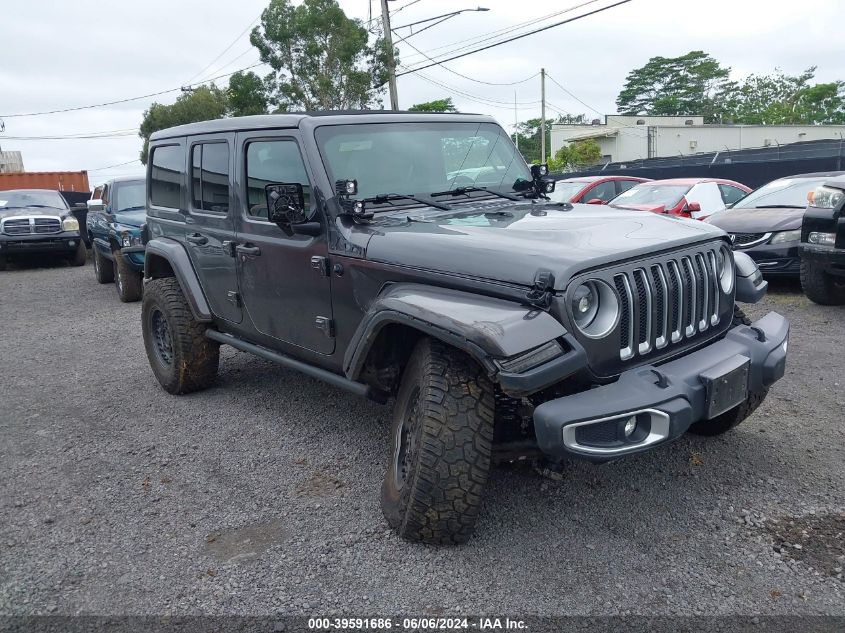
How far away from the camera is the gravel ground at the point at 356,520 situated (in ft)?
9.38

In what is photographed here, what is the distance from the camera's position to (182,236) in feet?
17.1

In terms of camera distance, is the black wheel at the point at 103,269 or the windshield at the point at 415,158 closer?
the windshield at the point at 415,158

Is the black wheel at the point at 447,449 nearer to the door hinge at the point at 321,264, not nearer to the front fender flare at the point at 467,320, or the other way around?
the front fender flare at the point at 467,320

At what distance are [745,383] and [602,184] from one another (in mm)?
10018

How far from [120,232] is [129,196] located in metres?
1.27

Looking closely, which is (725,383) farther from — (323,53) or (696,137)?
(696,137)

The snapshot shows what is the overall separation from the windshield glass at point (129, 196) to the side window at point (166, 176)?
20.0 ft

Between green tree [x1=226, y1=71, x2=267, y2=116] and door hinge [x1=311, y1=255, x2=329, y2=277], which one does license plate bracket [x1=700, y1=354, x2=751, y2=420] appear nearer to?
door hinge [x1=311, y1=255, x2=329, y2=277]

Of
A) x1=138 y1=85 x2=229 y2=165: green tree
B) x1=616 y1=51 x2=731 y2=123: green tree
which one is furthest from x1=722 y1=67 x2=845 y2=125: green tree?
x1=138 y1=85 x2=229 y2=165: green tree

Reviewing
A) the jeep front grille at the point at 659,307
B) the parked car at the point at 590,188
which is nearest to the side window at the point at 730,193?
the parked car at the point at 590,188

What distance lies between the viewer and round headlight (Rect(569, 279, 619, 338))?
287 cm

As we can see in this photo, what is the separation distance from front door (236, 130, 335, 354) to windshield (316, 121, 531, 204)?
231 millimetres

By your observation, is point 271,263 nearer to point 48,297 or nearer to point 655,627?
point 655,627

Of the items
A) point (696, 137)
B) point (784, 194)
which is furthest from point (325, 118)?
point (696, 137)
